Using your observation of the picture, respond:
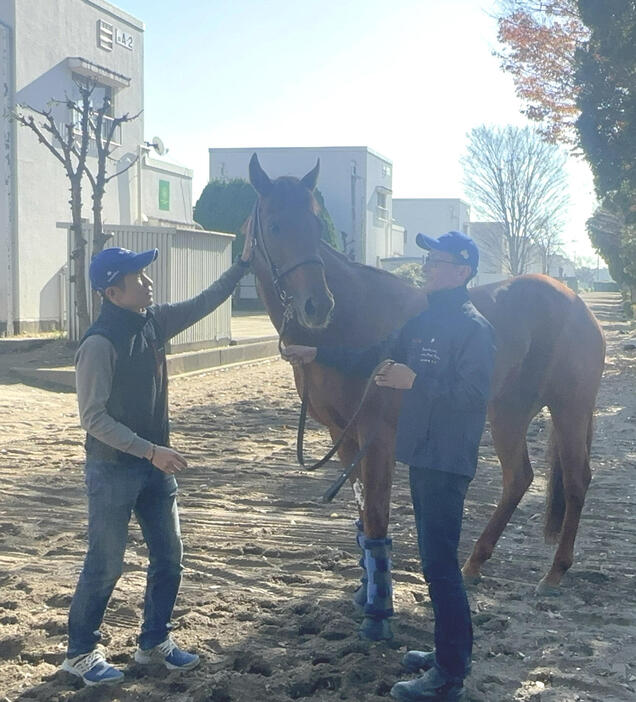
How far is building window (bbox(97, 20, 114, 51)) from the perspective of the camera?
1997 centimetres

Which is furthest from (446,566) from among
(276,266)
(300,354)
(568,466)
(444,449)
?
(568,466)

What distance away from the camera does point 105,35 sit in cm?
2019

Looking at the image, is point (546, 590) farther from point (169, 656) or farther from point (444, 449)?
point (169, 656)

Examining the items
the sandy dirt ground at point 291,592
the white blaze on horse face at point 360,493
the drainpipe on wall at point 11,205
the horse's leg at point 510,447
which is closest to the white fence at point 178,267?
the drainpipe on wall at point 11,205

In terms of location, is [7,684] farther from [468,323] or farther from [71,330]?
[71,330]

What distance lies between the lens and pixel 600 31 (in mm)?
13383

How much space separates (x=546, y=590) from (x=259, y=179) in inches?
99.6

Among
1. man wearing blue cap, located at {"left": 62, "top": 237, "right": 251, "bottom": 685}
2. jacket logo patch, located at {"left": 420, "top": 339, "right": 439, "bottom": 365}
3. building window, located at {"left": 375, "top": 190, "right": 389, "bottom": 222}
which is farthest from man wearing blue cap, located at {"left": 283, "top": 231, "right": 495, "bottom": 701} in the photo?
building window, located at {"left": 375, "top": 190, "right": 389, "bottom": 222}

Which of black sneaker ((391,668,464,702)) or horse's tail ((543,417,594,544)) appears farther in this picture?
horse's tail ((543,417,594,544))

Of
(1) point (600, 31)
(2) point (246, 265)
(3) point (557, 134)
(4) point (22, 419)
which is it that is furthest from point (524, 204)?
(2) point (246, 265)

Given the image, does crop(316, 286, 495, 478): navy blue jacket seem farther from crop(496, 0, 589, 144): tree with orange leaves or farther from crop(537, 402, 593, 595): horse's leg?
crop(496, 0, 589, 144): tree with orange leaves

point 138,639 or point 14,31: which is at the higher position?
point 14,31

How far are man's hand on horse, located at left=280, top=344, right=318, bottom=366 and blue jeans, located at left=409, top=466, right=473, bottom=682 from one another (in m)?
0.75

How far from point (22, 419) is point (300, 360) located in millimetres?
6892
